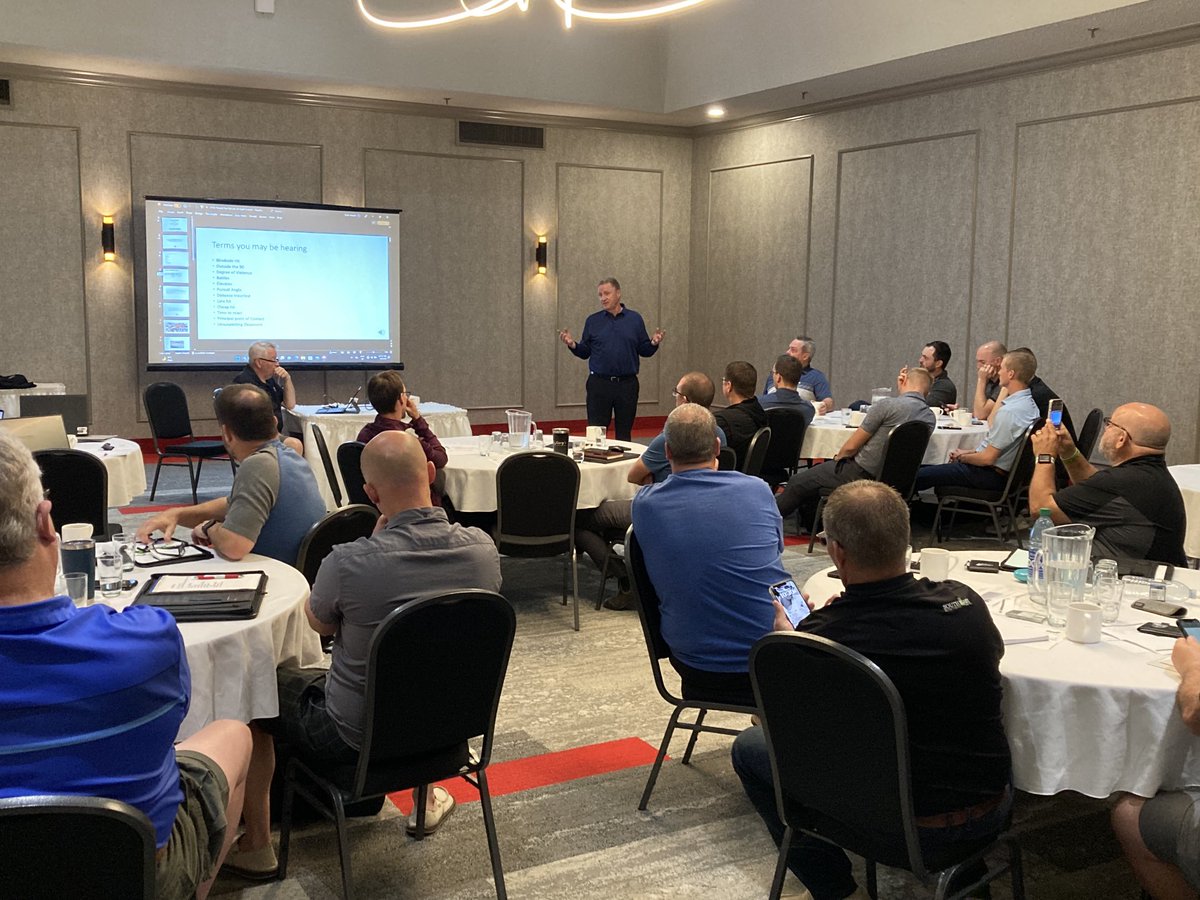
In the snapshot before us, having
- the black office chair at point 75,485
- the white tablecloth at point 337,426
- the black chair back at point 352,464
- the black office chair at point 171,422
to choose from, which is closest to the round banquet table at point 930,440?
the white tablecloth at point 337,426

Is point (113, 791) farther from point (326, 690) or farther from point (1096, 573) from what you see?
point (1096, 573)

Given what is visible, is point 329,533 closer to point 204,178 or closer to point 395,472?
point 395,472

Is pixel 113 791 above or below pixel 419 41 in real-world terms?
below

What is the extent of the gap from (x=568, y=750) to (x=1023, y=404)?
13.9ft

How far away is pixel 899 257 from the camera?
10.8m

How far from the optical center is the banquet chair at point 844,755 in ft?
7.35

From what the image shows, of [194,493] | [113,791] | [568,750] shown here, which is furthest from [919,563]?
[194,493]

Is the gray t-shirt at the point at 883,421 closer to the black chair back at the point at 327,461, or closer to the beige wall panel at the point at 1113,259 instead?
the beige wall panel at the point at 1113,259

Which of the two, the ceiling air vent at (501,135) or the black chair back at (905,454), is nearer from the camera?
the black chair back at (905,454)

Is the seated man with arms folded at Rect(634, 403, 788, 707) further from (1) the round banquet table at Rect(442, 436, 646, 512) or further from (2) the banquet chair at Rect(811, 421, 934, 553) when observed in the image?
(2) the banquet chair at Rect(811, 421, 934, 553)

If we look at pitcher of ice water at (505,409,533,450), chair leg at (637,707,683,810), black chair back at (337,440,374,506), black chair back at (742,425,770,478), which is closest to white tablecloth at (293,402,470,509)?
pitcher of ice water at (505,409,533,450)

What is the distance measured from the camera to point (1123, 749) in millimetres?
2533

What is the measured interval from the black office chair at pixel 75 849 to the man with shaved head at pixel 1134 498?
326cm

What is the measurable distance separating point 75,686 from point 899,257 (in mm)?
9998
